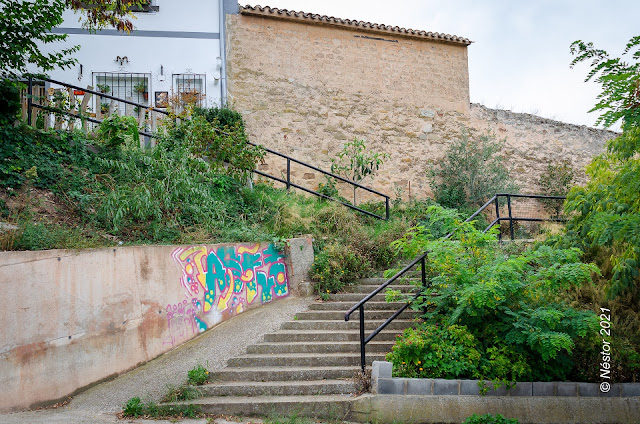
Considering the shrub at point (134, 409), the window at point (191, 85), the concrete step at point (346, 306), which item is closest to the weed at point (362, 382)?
the concrete step at point (346, 306)

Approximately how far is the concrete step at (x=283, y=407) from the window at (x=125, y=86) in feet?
27.3

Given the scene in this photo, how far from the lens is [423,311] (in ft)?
23.0

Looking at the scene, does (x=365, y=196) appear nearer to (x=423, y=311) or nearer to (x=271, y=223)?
(x=271, y=223)

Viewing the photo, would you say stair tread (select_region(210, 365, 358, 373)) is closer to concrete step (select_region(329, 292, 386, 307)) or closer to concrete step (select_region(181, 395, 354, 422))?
concrete step (select_region(181, 395, 354, 422))

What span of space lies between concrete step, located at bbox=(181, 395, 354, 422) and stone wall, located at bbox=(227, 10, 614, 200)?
740 cm

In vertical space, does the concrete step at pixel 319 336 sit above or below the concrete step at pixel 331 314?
below

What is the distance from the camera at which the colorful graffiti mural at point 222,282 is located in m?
6.88

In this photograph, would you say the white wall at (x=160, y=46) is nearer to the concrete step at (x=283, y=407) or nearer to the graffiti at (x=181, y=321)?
the graffiti at (x=181, y=321)

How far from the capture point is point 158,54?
12.1 metres

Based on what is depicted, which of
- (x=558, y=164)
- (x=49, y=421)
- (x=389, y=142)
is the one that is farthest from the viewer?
(x=558, y=164)

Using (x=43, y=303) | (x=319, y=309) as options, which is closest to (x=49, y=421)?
(x=43, y=303)

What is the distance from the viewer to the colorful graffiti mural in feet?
22.6

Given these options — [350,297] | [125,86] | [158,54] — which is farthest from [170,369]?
[158,54]

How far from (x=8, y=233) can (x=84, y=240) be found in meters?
0.81
